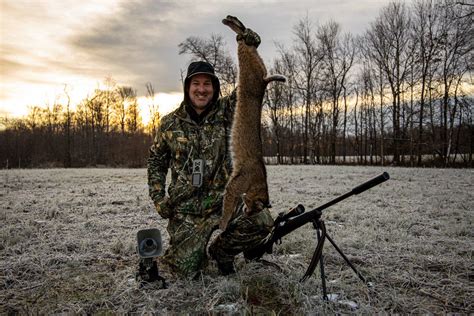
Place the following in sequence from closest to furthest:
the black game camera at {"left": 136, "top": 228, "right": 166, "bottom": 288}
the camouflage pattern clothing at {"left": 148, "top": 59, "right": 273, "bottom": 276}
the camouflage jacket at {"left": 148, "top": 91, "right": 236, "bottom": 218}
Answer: the black game camera at {"left": 136, "top": 228, "right": 166, "bottom": 288} < the camouflage pattern clothing at {"left": 148, "top": 59, "right": 273, "bottom": 276} < the camouflage jacket at {"left": 148, "top": 91, "right": 236, "bottom": 218}

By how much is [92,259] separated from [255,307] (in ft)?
8.07

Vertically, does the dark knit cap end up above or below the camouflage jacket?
above

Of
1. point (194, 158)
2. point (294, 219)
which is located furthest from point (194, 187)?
point (294, 219)

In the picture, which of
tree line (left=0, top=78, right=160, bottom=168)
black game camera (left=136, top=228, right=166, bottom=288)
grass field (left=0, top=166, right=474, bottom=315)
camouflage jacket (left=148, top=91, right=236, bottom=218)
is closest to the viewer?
grass field (left=0, top=166, right=474, bottom=315)

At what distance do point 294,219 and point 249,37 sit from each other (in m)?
1.59

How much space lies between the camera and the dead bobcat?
2.52m

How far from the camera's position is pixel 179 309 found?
284 centimetres

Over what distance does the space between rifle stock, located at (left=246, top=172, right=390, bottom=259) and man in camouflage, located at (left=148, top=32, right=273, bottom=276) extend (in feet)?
0.58

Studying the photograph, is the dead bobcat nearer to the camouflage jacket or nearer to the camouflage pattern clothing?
the camouflage pattern clothing

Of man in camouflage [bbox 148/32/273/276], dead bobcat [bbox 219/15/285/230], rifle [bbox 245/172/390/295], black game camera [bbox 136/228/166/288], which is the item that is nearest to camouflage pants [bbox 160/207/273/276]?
man in camouflage [bbox 148/32/273/276]

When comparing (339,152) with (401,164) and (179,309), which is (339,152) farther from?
(179,309)

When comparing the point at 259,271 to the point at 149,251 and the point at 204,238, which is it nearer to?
the point at 204,238

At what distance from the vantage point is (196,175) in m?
3.58

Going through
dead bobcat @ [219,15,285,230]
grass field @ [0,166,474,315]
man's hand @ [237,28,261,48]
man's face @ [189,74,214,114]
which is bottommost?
grass field @ [0,166,474,315]
